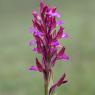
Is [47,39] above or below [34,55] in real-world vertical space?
below

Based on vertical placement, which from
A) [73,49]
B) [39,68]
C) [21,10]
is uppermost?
[21,10]

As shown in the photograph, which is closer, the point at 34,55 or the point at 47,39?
the point at 47,39

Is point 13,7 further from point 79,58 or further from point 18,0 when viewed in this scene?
point 79,58

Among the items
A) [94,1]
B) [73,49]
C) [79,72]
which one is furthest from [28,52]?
[94,1]

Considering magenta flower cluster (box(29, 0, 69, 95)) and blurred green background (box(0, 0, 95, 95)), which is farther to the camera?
blurred green background (box(0, 0, 95, 95))

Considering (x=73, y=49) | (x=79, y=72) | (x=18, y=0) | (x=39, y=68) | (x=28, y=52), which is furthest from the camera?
(x=18, y=0)

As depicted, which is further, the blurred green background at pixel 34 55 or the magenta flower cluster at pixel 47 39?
the blurred green background at pixel 34 55

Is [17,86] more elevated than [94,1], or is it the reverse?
[94,1]

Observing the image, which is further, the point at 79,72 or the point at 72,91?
the point at 79,72
